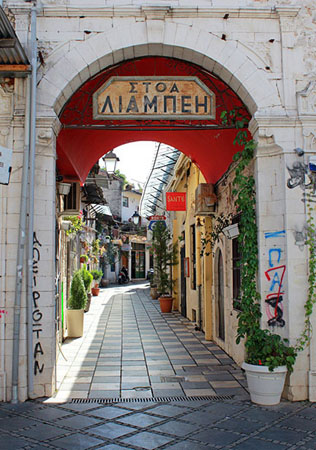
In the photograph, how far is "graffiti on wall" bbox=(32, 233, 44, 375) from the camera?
558 cm

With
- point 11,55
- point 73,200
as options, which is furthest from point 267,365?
point 73,200

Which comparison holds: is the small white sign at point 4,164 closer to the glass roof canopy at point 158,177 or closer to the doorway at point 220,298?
the doorway at point 220,298

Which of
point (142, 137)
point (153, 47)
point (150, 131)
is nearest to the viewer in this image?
point (153, 47)

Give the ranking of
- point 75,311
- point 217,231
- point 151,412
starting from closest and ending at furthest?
1. point 151,412
2. point 217,231
3. point 75,311

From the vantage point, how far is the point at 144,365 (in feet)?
25.0

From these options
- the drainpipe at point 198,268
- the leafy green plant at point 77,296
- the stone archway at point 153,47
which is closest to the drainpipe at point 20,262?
the stone archway at point 153,47

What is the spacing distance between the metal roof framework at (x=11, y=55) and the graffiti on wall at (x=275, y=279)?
3782 millimetres

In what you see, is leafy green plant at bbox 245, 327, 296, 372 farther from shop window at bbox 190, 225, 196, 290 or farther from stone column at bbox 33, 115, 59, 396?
shop window at bbox 190, 225, 196, 290

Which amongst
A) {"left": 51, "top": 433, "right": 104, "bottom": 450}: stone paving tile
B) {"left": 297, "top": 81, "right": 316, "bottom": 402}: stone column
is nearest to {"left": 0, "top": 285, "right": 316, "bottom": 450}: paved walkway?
{"left": 51, "top": 433, "right": 104, "bottom": 450}: stone paving tile

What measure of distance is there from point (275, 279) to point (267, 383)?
1282 mm

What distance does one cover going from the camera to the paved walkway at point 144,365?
605 cm

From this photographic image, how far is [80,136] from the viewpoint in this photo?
8.41 meters

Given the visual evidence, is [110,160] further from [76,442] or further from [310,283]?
[76,442]

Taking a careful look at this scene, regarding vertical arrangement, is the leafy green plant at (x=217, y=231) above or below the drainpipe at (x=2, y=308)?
above
